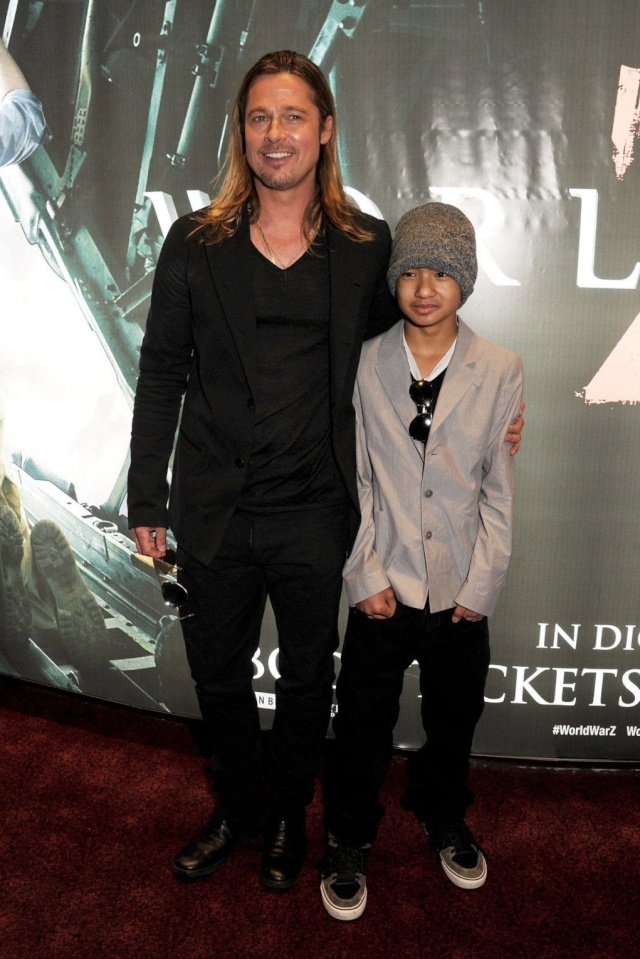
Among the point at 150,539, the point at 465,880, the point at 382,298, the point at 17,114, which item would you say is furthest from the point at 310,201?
the point at 465,880

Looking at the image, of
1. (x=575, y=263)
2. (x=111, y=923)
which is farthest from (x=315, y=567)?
(x=575, y=263)

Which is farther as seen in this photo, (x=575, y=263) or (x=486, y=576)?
(x=575, y=263)

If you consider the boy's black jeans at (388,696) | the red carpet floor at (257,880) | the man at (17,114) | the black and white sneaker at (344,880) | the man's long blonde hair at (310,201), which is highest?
the man at (17,114)

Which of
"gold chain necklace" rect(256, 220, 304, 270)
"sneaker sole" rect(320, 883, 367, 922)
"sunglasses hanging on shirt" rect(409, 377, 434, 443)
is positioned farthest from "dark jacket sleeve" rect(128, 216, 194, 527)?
"sneaker sole" rect(320, 883, 367, 922)

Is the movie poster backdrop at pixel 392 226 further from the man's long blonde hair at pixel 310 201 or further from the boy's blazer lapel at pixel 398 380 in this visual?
the boy's blazer lapel at pixel 398 380

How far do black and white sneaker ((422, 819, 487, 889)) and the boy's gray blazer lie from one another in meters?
0.64

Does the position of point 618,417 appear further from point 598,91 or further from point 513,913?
point 513,913

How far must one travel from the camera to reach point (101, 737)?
8.63 feet

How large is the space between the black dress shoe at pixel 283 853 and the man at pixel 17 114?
2048 mm

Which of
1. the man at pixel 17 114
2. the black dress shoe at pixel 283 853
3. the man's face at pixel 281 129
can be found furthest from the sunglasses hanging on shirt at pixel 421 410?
the man at pixel 17 114

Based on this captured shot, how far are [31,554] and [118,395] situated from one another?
68cm

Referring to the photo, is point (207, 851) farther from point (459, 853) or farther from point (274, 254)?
point (274, 254)

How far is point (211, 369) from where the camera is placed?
68.4 inches

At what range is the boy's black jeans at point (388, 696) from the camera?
6.08 ft
